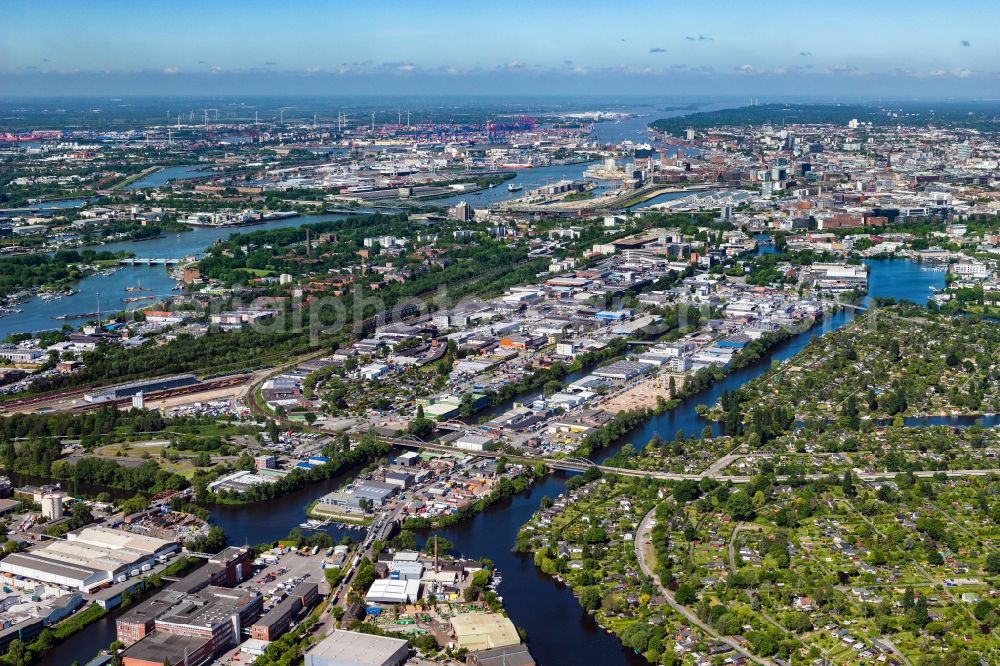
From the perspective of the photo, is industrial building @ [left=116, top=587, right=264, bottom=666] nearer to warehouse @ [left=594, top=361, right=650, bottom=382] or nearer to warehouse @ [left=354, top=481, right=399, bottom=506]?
warehouse @ [left=354, top=481, right=399, bottom=506]

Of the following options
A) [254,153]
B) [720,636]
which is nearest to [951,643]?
[720,636]

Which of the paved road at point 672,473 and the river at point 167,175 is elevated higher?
the river at point 167,175

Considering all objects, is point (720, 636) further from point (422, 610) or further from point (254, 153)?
point (254, 153)

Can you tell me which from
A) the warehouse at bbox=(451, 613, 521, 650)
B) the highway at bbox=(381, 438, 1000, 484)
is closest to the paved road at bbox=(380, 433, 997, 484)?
the highway at bbox=(381, 438, 1000, 484)

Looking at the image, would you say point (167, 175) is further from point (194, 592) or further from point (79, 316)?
point (194, 592)

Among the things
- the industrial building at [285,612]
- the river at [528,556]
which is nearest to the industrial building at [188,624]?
the industrial building at [285,612]

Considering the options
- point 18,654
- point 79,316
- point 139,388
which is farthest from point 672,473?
point 79,316

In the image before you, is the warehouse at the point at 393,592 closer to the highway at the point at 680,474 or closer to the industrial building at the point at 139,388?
the highway at the point at 680,474
